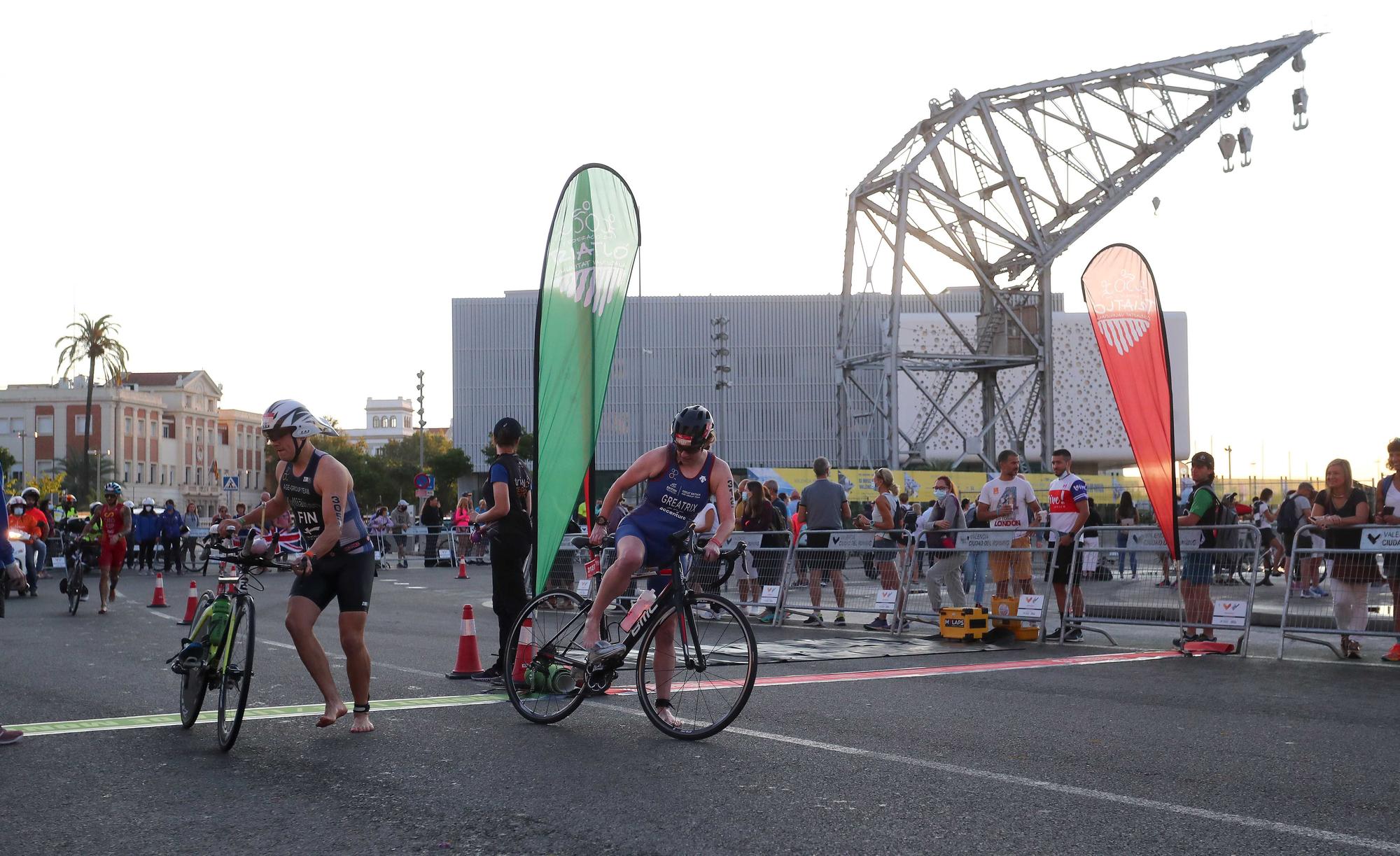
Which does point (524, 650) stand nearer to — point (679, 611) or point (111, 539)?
point (679, 611)

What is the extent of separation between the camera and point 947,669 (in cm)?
1069

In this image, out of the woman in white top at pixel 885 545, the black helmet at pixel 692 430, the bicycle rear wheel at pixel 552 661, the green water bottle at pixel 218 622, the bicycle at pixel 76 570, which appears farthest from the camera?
the bicycle at pixel 76 570

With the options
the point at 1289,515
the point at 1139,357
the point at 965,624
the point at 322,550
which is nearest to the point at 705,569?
the point at 965,624

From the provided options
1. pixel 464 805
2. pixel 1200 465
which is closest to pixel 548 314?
pixel 464 805

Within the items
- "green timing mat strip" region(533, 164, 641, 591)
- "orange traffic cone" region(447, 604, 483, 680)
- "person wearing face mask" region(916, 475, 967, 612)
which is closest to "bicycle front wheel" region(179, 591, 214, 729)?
"orange traffic cone" region(447, 604, 483, 680)

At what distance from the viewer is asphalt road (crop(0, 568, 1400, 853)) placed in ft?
15.9

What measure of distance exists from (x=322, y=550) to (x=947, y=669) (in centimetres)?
552

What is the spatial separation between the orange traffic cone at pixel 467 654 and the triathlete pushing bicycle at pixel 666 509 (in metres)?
2.65

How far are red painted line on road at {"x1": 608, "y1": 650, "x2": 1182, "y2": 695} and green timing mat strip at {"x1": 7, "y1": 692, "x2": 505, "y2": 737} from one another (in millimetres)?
991

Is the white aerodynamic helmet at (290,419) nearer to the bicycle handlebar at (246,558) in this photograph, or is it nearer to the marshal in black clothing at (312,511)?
the marshal in black clothing at (312,511)

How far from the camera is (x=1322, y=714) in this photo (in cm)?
812

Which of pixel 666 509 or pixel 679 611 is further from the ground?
pixel 666 509

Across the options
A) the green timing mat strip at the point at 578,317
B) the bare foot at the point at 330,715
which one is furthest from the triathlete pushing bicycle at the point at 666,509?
the green timing mat strip at the point at 578,317

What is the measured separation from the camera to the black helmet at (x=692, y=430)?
727 cm
